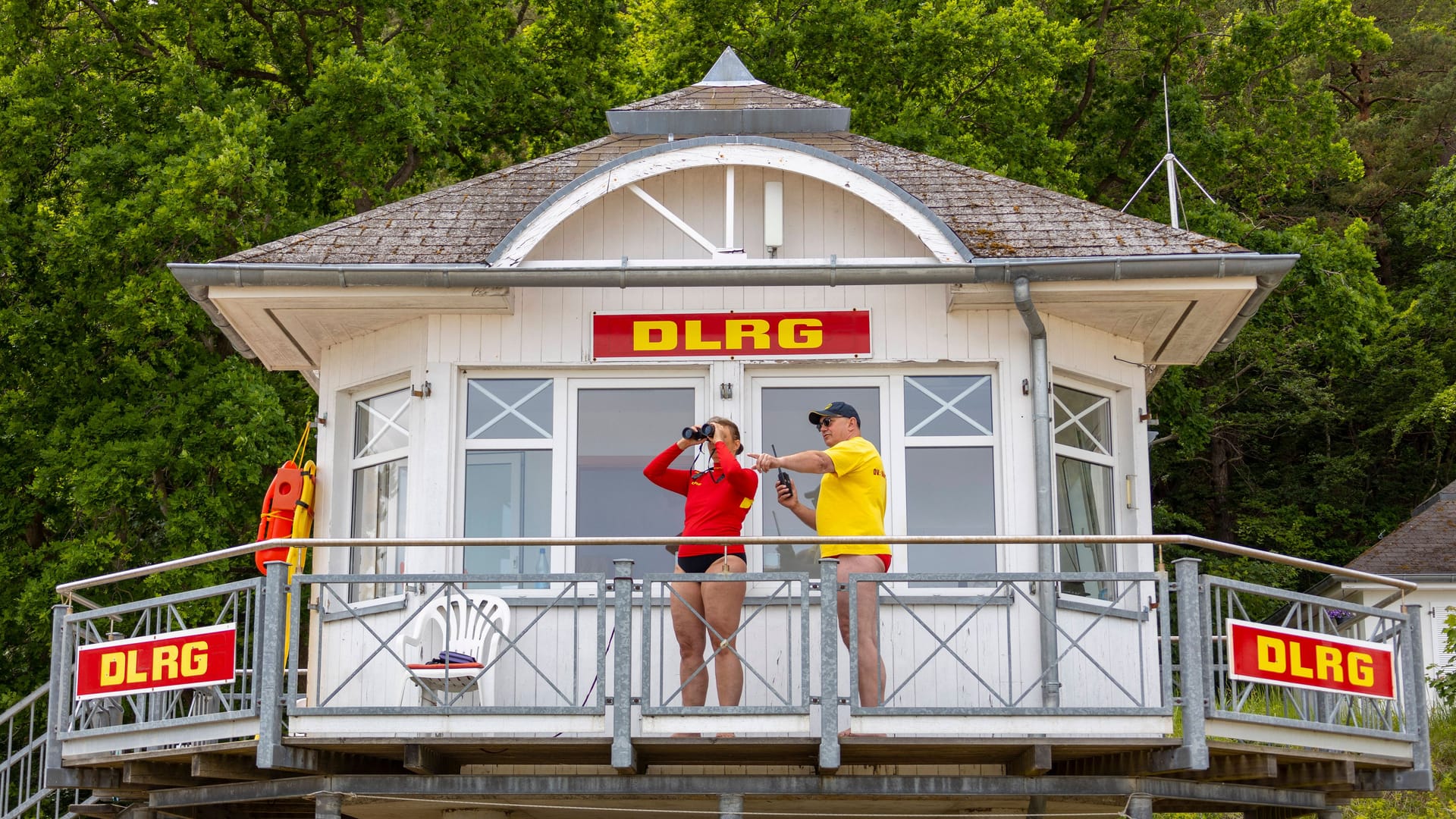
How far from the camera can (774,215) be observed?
13.0 metres

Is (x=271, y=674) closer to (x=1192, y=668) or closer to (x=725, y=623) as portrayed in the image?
(x=725, y=623)

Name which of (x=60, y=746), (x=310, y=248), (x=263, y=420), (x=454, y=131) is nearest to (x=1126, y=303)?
(x=310, y=248)

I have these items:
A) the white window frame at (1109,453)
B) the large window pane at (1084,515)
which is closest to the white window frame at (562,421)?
the white window frame at (1109,453)

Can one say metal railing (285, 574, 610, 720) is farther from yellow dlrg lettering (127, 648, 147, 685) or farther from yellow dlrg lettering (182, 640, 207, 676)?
yellow dlrg lettering (127, 648, 147, 685)

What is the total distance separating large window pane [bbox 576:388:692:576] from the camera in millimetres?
12594

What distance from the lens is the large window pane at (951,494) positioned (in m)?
12.6

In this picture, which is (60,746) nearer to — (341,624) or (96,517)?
(341,624)

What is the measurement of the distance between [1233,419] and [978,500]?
26374 mm

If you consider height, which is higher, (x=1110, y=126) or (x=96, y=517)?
(x=1110, y=126)

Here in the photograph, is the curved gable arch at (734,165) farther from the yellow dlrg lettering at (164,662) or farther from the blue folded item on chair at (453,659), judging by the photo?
the yellow dlrg lettering at (164,662)

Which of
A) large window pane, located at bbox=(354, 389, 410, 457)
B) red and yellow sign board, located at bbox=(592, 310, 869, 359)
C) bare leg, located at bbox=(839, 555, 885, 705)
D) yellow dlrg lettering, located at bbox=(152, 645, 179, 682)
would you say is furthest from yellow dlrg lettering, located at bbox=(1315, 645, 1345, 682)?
yellow dlrg lettering, located at bbox=(152, 645, 179, 682)

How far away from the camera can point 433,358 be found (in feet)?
42.2

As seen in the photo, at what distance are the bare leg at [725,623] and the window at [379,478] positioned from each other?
3.23 m

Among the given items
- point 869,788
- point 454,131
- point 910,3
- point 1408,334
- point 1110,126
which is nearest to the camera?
point 869,788
